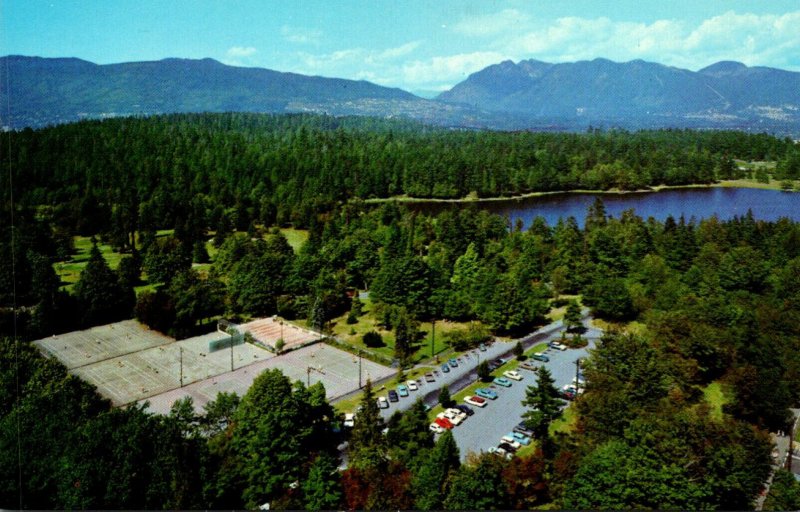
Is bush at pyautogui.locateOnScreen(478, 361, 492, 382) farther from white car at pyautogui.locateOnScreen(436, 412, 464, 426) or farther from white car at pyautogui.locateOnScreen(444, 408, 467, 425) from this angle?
white car at pyautogui.locateOnScreen(436, 412, 464, 426)

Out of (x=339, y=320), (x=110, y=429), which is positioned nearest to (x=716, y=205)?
(x=339, y=320)

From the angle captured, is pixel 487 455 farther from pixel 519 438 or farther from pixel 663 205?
pixel 663 205

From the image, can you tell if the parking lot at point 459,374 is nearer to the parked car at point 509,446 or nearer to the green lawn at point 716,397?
the parked car at point 509,446

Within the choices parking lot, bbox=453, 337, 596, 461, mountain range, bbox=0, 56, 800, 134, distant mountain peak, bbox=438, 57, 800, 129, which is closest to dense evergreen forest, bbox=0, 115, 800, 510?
parking lot, bbox=453, 337, 596, 461

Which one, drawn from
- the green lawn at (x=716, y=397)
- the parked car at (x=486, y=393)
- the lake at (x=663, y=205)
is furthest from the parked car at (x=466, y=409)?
the lake at (x=663, y=205)

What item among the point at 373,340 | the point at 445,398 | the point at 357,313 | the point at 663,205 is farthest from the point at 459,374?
the point at 663,205
